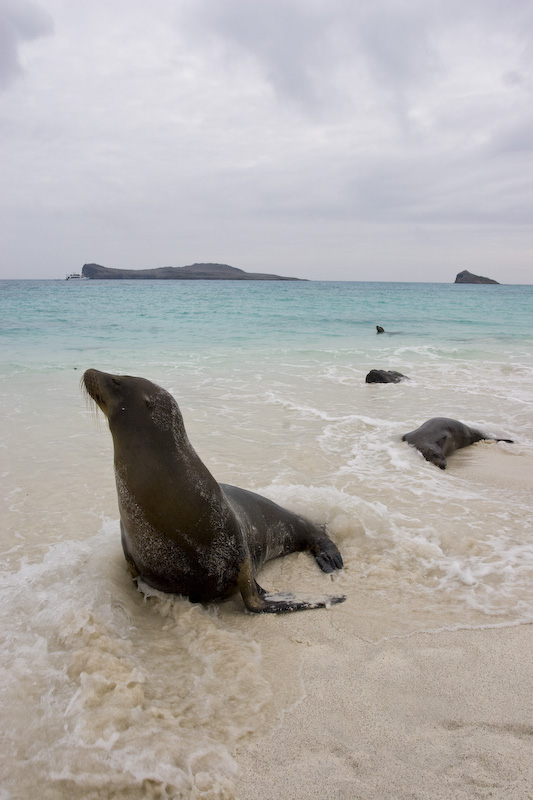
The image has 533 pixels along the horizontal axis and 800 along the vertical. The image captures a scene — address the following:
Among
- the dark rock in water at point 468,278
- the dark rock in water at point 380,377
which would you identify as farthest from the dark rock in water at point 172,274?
the dark rock in water at point 380,377

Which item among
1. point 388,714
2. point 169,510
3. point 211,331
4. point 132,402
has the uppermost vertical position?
point 132,402

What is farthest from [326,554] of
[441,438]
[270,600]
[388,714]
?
[441,438]

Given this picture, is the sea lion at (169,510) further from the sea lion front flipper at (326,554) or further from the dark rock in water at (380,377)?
the dark rock in water at (380,377)

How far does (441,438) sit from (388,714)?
15.1 ft

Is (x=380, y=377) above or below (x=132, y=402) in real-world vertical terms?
below

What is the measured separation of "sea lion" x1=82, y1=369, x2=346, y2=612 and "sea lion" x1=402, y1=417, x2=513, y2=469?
3.26 m

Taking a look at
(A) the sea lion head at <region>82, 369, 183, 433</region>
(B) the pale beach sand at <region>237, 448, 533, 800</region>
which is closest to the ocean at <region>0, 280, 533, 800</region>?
(B) the pale beach sand at <region>237, 448, 533, 800</region>

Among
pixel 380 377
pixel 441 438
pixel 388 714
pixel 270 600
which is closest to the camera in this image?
pixel 388 714

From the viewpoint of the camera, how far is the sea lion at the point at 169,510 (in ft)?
9.92

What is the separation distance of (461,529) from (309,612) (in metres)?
1.71

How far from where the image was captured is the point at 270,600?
10.5ft

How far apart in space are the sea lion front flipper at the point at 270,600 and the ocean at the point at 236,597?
0.06 metres

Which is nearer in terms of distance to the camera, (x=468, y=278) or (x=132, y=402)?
(x=132, y=402)

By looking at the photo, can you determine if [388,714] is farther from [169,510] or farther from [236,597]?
[169,510]
